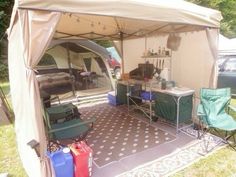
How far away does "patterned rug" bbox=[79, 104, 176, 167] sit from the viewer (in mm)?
3300

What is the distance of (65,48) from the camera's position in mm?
6582

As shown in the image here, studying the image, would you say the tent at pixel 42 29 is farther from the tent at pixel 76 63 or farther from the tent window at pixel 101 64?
the tent window at pixel 101 64

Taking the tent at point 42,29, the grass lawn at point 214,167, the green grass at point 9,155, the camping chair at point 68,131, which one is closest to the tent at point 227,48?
the tent at point 42,29

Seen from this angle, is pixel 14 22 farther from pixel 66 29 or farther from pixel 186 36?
pixel 186 36

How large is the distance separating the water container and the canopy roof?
5.39ft

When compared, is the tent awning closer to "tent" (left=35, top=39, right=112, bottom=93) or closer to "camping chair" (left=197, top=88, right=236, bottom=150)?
"tent" (left=35, top=39, right=112, bottom=93)

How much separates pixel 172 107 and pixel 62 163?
7.72ft

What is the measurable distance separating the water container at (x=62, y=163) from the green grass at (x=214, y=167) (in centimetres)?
134

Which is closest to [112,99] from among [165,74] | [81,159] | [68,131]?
[165,74]

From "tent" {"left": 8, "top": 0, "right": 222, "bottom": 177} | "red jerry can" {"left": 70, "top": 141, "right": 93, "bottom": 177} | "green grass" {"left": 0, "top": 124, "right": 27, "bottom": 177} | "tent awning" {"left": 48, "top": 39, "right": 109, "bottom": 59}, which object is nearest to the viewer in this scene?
"tent" {"left": 8, "top": 0, "right": 222, "bottom": 177}

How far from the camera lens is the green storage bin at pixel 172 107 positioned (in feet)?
12.9

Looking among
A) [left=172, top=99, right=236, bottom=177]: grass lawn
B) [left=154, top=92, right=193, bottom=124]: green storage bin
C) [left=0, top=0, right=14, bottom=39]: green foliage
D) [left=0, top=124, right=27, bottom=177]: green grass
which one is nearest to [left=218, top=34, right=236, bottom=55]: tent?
[left=154, top=92, right=193, bottom=124]: green storage bin

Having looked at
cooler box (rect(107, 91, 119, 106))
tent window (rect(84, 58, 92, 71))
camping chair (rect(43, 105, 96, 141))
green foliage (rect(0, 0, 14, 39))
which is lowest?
cooler box (rect(107, 91, 119, 106))

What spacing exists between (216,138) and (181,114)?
71cm
